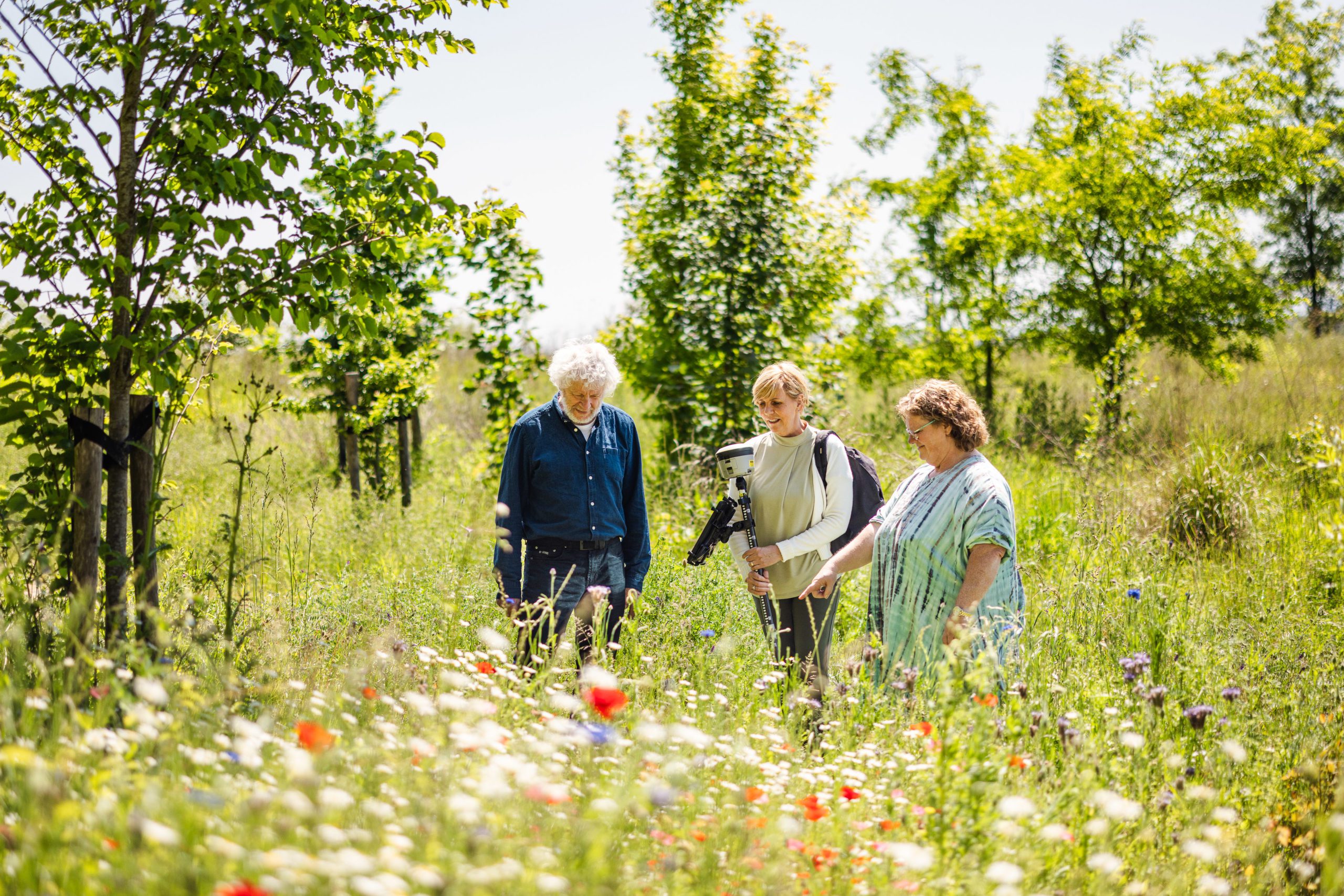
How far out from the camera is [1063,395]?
38.7 ft

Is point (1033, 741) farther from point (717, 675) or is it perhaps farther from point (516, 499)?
point (516, 499)

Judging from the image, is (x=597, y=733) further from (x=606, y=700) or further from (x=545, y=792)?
(x=545, y=792)

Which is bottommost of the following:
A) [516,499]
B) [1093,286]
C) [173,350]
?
[516,499]

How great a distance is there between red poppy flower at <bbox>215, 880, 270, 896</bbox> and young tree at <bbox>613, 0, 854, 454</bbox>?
5876mm

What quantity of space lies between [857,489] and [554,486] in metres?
1.37

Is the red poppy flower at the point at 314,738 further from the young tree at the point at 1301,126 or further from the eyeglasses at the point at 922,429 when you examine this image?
the young tree at the point at 1301,126

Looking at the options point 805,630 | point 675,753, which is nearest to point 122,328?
point 675,753

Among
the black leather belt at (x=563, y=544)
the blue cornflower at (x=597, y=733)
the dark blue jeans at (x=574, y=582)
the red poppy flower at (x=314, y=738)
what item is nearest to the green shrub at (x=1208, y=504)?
the dark blue jeans at (x=574, y=582)

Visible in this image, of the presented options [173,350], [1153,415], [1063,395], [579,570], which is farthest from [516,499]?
[1063,395]

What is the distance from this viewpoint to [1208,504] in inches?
263

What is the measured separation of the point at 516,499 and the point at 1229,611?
159 inches

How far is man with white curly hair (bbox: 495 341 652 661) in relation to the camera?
12.3 feet

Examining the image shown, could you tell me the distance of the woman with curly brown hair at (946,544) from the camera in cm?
329

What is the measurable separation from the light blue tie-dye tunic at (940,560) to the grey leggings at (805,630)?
0.34 metres
